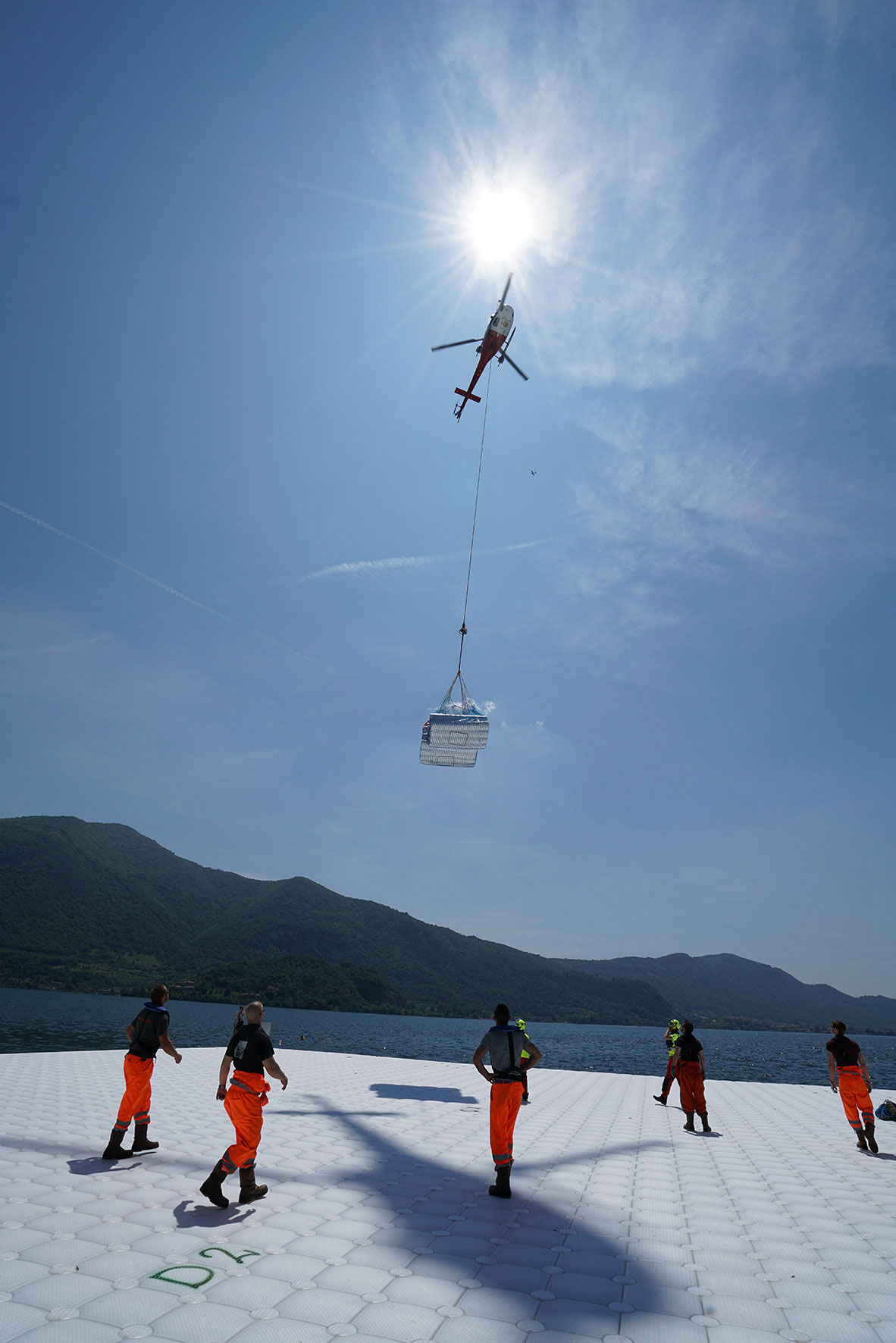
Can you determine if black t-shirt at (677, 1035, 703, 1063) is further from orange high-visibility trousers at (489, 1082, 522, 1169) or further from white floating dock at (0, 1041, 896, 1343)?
orange high-visibility trousers at (489, 1082, 522, 1169)

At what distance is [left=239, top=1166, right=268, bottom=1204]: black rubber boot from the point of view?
6.61 metres

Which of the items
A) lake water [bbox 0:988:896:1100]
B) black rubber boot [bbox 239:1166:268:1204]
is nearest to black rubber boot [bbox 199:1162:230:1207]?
black rubber boot [bbox 239:1166:268:1204]

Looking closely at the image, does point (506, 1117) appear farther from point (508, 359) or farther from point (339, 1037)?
point (339, 1037)

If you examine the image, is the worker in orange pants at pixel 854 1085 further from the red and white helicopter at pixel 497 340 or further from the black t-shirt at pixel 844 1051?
the red and white helicopter at pixel 497 340

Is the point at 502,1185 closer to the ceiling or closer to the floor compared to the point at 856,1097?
closer to the floor

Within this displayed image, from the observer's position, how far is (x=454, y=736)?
831 inches

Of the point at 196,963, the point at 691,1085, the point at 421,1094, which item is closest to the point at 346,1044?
the point at 421,1094

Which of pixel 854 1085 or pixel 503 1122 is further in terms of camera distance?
pixel 854 1085

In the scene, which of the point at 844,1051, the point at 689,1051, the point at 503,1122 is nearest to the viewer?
the point at 503,1122

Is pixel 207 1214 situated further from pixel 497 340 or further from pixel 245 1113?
pixel 497 340

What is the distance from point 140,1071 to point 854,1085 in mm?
11200

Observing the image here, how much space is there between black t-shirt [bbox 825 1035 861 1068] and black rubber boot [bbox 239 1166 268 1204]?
368 inches

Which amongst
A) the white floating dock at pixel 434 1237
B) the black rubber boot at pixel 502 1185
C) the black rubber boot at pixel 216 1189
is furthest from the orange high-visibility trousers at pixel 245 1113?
the black rubber boot at pixel 502 1185

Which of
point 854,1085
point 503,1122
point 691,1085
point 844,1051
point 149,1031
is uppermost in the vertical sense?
point 844,1051
